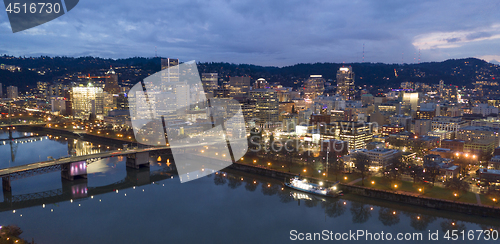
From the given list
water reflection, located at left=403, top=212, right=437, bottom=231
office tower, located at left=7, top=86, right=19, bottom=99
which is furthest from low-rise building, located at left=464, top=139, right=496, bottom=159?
office tower, located at left=7, top=86, right=19, bottom=99

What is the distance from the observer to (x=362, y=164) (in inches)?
378

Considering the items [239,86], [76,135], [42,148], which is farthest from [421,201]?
[239,86]

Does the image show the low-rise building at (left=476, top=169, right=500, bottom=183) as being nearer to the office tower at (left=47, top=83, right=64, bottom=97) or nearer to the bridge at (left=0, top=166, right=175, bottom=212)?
the bridge at (left=0, top=166, right=175, bottom=212)

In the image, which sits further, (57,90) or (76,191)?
(57,90)

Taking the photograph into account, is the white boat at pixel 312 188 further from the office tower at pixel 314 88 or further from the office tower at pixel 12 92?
the office tower at pixel 12 92

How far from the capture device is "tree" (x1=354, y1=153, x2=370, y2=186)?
9.39 meters

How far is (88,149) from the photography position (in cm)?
1496

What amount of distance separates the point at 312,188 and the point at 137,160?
586 centimetres

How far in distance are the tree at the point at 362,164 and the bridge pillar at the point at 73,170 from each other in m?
7.84

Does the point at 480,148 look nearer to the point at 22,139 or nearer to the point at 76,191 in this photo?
the point at 76,191

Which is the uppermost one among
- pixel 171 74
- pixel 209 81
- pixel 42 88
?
pixel 171 74

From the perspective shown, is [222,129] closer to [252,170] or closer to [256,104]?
[256,104]

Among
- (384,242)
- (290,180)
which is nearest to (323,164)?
(290,180)

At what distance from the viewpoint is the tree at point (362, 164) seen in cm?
939
